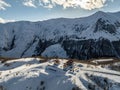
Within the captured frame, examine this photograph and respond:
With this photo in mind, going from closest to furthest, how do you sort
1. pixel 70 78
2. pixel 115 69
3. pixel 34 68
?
pixel 70 78
pixel 34 68
pixel 115 69

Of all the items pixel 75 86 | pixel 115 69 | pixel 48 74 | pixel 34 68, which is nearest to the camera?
pixel 75 86

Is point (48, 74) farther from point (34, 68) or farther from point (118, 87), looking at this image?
point (118, 87)

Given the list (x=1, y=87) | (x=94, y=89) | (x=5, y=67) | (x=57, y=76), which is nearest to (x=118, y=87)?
(x=94, y=89)

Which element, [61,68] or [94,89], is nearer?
[94,89]

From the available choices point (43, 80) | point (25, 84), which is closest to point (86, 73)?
point (43, 80)

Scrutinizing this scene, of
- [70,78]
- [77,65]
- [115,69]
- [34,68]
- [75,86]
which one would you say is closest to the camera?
[75,86]

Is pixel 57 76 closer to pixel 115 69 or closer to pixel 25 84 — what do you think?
pixel 25 84

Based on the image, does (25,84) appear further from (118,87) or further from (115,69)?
(115,69)

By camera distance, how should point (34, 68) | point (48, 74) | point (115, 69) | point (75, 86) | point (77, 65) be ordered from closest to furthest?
point (75, 86) < point (48, 74) < point (34, 68) < point (77, 65) < point (115, 69)

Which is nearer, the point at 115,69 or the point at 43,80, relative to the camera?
the point at 43,80
